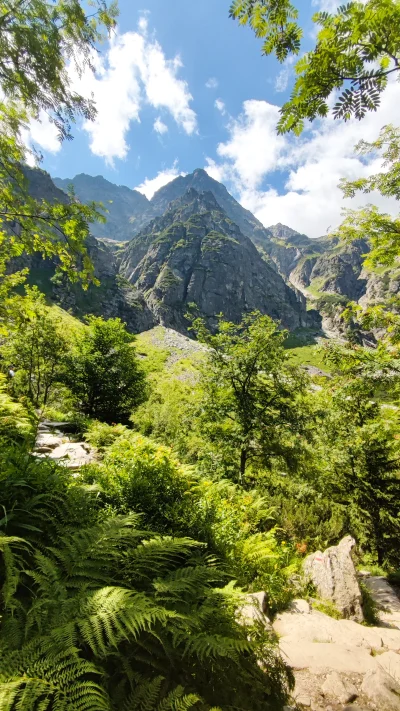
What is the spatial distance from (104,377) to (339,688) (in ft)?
55.9

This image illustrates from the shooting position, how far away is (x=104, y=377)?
60.7 ft

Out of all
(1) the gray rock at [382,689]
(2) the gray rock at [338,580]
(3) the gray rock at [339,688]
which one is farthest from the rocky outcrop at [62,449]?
(1) the gray rock at [382,689]

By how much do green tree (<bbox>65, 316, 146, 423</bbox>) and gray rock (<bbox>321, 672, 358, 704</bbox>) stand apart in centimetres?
1656

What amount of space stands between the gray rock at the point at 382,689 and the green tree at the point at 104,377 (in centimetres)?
1672

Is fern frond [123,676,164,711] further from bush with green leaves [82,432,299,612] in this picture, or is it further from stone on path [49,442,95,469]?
stone on path [49,442,95,469]

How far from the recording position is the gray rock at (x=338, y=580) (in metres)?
6.04

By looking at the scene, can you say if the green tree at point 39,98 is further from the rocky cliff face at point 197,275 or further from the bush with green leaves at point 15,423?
the rocky cliff face at point 197,275

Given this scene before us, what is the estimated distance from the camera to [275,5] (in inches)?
149

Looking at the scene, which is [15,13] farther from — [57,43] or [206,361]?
[206,361]

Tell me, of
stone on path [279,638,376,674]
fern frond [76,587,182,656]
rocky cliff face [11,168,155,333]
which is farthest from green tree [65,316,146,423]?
rocky cliff face [11,168,155,333]

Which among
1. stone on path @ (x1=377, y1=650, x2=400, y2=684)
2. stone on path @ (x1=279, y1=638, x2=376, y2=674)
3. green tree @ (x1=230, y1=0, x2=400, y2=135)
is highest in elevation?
green tree @ (x1=230, y1=0, x2=400, y2=135)

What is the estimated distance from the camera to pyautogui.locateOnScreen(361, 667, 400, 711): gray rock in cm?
300

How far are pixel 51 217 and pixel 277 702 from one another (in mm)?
8453

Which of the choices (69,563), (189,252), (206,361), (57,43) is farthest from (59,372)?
(189,252)
